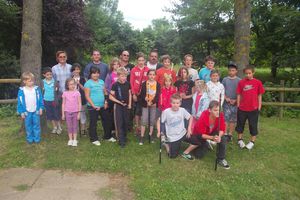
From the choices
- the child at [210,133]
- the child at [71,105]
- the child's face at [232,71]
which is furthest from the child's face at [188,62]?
the child at [71,105]

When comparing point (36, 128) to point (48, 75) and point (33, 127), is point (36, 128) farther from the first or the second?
point (48, 75)

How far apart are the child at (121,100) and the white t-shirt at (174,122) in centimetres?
88

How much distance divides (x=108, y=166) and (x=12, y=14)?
885 centimetres

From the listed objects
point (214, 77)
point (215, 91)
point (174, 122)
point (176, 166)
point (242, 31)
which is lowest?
point (176, 166)

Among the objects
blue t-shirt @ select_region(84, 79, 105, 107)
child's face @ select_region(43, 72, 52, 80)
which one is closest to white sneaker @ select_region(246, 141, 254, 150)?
blue t-shirt @ select_region(84, 79, 105, 107)

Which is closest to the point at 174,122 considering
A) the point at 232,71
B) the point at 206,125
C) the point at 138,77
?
the point at 206,125

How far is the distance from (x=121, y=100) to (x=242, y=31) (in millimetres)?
3524

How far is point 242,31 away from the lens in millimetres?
7910

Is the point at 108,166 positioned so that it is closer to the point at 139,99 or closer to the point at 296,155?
the point at 139,99

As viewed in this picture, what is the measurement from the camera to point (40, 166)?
18.4 feet

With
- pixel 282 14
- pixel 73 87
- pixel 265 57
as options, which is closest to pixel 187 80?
pixel 73 87

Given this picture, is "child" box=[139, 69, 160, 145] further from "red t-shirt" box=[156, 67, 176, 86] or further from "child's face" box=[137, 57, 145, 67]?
"child's face" box=[137, 57, 145, 67]

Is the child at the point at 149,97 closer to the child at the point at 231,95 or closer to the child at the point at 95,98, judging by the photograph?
the child at the point at 95,98

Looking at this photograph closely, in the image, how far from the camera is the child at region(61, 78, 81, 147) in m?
6.37
